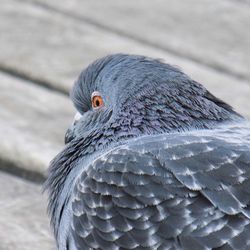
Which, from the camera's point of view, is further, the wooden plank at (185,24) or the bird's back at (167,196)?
the wooden plank at (185,24)

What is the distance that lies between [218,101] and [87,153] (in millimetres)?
793

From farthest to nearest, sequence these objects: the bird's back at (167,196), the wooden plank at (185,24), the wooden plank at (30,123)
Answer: the wooden plank at (185,24), the wooden plank at (30,123), the bird's back at (167,196)

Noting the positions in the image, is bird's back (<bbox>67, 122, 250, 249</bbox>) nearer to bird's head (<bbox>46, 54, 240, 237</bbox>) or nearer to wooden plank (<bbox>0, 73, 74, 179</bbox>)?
bird's head (<bbox>46, 54, 240, 237</bbox>)

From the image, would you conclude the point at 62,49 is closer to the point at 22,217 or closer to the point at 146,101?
the point at 22,217

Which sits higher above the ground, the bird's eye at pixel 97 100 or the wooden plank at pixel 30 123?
the bird's eye at pixel 97 100

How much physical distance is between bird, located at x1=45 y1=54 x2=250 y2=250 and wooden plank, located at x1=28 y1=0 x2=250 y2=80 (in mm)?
2903

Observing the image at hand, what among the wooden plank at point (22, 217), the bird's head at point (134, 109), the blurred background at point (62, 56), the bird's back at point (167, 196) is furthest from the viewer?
the blurred background at point (62, 56)

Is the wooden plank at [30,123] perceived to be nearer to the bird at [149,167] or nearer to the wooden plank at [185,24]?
the bird at [149,167]

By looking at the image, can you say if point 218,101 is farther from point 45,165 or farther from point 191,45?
point 191,45

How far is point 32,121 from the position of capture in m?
7.36

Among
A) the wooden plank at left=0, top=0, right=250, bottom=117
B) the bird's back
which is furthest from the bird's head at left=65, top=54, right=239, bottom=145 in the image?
the wooden plank at left=0, top=0, right=250, bottom=117

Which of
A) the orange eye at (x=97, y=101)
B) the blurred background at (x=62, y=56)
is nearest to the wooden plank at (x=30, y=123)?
the blurred background at (x=62, y=56)

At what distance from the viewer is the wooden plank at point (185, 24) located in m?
8.76

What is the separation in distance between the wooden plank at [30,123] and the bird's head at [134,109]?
1.05 m
